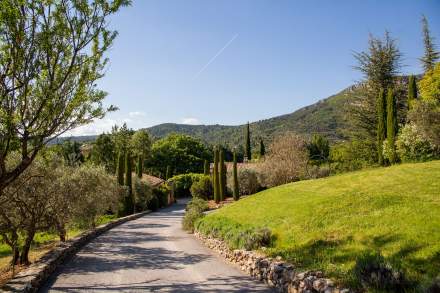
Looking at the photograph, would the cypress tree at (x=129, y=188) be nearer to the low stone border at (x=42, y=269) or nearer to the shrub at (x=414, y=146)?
the low stone border at (x=42, y=269)

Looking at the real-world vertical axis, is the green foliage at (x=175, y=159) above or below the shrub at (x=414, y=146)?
above

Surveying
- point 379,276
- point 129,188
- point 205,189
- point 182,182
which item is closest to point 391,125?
point 379,276

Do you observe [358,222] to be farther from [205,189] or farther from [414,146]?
[205,189]

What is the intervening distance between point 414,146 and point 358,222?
14.6 meters

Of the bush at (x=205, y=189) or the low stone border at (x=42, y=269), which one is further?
the bush at (x=205, y=189)

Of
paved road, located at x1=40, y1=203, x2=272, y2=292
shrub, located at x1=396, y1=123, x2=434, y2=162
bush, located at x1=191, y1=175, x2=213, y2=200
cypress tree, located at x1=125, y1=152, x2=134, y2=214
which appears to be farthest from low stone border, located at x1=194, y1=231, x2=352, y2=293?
bush, located at x1=191, y1=175, x2=213, y2=200

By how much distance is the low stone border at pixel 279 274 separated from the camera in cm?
955

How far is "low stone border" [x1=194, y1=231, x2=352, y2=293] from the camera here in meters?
9.55

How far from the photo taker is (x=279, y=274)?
1180cm

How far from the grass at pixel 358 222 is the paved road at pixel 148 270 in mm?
1885

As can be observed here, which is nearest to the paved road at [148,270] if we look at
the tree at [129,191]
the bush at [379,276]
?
the bush at [379,276]

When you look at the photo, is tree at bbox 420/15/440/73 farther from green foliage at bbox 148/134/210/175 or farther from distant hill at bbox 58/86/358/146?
distant hill at bbox 58/86/358/146

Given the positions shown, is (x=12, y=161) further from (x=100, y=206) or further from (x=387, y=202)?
(x=387, y=202)

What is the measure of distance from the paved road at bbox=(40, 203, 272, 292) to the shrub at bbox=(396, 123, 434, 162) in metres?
15.1
